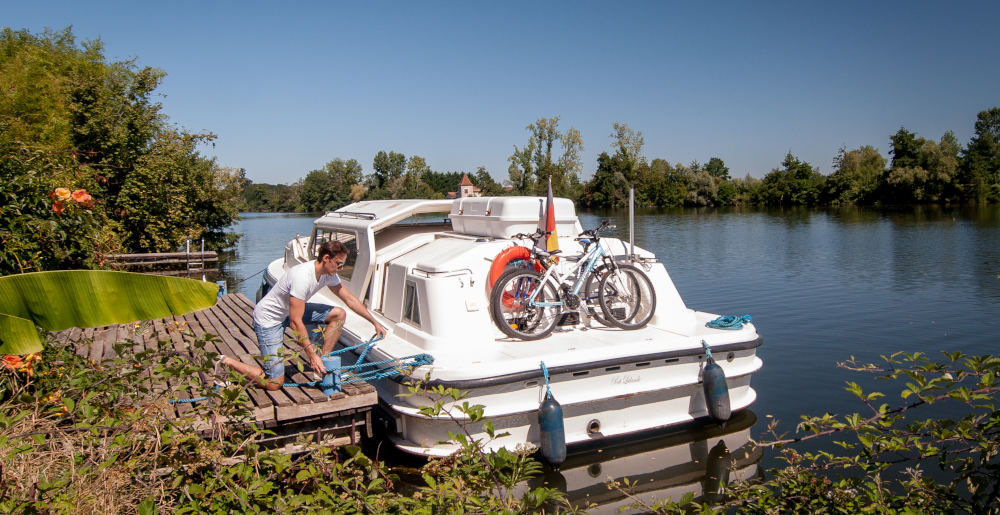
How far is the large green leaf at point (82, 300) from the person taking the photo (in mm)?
3473

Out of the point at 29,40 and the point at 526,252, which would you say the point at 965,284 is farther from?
the point at 29,40

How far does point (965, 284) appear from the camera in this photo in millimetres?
17688

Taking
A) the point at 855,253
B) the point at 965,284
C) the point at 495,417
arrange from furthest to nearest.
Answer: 1. the point at 855,253
2. the point at 965,284
3. the point at 495,417

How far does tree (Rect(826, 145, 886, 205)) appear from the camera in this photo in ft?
233

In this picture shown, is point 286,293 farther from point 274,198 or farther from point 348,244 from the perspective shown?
point 274,198

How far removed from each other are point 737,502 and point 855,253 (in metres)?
25.1

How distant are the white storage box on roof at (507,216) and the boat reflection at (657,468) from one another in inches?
108

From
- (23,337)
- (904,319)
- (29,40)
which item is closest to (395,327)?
(23,337)

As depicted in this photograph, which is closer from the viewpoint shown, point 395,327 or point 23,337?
point 23,337

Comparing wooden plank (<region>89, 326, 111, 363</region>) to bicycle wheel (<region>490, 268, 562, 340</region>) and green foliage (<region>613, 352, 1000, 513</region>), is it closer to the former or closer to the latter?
bicycle wheel (<region>490, 268, 562, 340</region>)

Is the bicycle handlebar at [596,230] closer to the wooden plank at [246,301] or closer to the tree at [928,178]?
the wooden plank at [246,301]

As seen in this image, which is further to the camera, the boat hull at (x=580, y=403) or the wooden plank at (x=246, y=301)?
the wooden plank at (x=246, y=301)

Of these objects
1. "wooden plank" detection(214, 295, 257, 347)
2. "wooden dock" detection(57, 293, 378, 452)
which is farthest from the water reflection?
"wooden plank" detection(214, 295, 257, 347)

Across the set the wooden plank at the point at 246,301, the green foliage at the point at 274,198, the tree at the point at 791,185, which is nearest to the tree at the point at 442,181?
the green foliage at the point at 274,198
